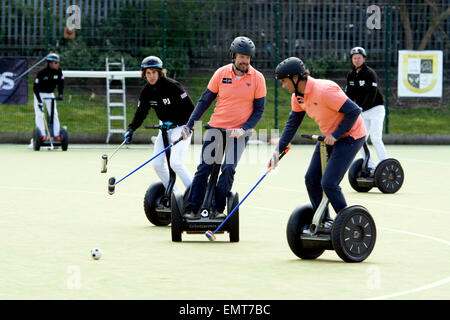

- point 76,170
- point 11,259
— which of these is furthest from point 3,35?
point 11,259

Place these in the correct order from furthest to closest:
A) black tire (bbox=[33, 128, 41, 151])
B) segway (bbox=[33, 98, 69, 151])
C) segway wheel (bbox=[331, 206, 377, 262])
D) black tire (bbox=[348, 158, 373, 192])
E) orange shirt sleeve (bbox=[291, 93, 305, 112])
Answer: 1. segway (bbox=[33, 98, 69, 151])
2. black tire (bbox=[33, 128, 41, 151])
3. black tire (bbox=[348, 158, 373, 192])
4. orange shirt sleeve (bbox=[291, 93, 305, 112])
5. segway wheel (bbox=[331, 206, 377, 262])

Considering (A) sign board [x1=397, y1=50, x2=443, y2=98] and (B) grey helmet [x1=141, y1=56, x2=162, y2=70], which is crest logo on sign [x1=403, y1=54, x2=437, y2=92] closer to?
(A) sign board [x1=397, y1=50, x2=443, y2=98]

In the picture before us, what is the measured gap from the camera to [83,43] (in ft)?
86.3

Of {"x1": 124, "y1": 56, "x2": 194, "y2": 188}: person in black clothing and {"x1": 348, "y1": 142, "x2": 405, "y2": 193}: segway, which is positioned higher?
{"x1": 124, "y1": 56, "x2": 194, "y2": 188}: person in black clothing

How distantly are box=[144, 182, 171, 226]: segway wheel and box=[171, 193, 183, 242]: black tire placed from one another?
1165 millimetres

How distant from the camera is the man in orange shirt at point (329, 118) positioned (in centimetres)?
912

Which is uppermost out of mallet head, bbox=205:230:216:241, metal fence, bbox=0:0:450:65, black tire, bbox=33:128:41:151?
metal fence, bbox=0:0:450:65

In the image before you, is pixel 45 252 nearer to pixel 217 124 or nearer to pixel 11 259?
pixel 11 259

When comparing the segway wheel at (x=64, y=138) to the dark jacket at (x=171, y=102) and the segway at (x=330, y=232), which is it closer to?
the dark jacket at (x=171, y=102)

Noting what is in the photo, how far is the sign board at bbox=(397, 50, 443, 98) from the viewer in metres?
26.8

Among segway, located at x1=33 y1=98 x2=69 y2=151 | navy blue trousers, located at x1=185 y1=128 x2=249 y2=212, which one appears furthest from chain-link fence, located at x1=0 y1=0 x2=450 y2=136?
navy blue trousers, located at x1=185 y1=128 x2=249 y2=212

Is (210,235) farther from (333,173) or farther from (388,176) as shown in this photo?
(388,176)

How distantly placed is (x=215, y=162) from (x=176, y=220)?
0.74 metres
